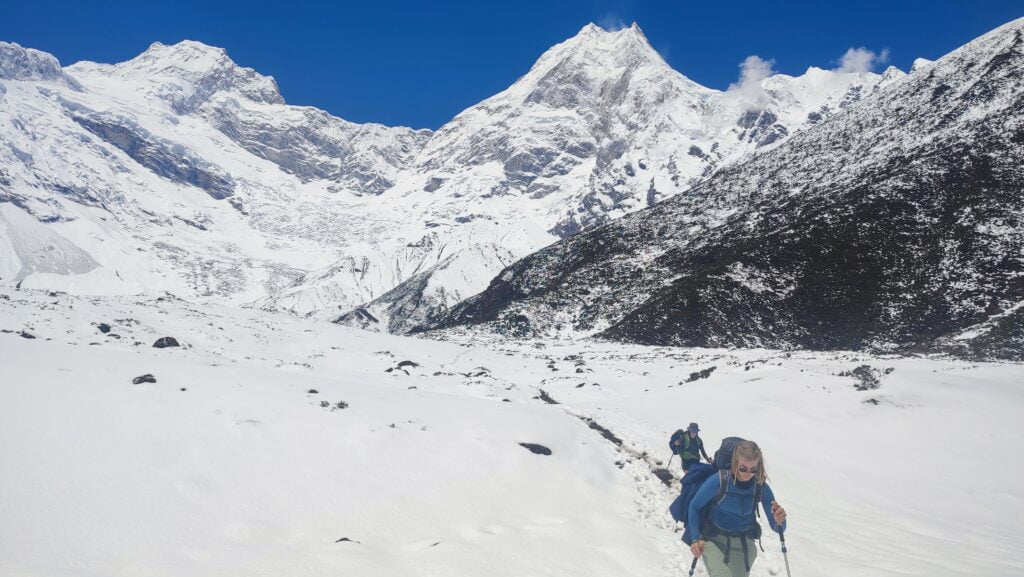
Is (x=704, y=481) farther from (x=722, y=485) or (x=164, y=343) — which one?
(x=164, y=343)

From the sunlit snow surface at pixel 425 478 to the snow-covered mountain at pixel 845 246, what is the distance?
106 ft

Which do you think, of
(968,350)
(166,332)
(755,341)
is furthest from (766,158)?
(166,332)

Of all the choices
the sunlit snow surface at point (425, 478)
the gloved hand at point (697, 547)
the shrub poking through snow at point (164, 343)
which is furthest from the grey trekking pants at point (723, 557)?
the shrub poking through snow at point (164, 343)

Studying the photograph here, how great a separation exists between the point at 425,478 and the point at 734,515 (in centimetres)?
604

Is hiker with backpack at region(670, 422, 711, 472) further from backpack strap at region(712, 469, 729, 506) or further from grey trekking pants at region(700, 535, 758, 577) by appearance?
backpack strap at region(712, 469, 729, 506)

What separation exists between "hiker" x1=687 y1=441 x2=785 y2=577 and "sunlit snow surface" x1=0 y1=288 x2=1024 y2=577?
1815 mm

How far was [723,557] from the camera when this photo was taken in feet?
22.3

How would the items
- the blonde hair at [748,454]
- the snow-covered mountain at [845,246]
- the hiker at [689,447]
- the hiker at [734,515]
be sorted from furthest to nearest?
the snow-covered mountain at [845,246]
the hiker at [689,447]
the hiker at [734,515]
the blonde hair at [748,454]

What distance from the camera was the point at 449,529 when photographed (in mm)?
9078

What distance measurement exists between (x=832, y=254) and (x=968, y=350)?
100 ft

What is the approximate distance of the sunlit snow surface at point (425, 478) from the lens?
7.40 metres

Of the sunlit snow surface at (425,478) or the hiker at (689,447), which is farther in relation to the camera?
the hiker at (689,447)

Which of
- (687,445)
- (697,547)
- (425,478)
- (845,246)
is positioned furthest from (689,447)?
(845,246)

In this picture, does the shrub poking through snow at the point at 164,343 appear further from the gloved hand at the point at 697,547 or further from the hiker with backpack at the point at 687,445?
the gloved hand at the point at 697,547
